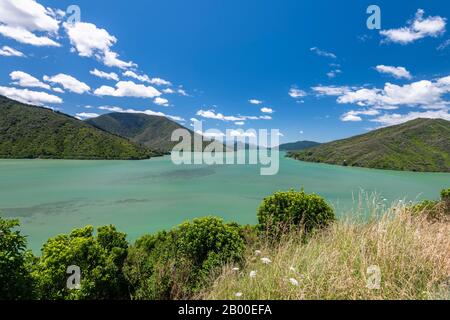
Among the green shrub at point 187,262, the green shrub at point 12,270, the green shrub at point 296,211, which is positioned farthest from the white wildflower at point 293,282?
the green shrub at point 296,211

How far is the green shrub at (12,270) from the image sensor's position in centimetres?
548

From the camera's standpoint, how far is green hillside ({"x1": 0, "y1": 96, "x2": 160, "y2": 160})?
136 meters

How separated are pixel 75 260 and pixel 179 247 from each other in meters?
3.82

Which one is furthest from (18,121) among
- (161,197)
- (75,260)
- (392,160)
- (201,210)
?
(392,160)

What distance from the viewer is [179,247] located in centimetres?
1138

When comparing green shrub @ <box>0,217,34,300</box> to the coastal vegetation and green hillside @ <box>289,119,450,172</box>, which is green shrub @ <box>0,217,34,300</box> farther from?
green hillside @ <box>289,119,450,172</box>

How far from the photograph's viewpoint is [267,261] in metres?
4.18

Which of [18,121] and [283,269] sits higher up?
[18,121]

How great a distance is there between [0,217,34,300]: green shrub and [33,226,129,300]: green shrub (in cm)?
286

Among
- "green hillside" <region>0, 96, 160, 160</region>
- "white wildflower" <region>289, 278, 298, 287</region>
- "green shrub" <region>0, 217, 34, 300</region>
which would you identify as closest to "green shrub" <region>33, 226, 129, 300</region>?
"green shrub" <region>0, 217, 34, 300</region>

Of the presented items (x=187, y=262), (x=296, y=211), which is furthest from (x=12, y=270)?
(x=296, y=211)

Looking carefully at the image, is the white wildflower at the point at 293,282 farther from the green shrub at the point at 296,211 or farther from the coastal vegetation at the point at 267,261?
the green shrub at the point at 296,211

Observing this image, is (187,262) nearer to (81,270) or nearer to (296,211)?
(81,270)
